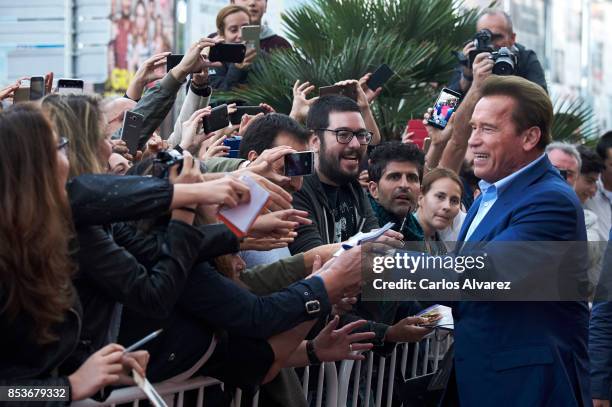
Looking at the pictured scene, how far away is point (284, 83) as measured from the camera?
911 centimetres

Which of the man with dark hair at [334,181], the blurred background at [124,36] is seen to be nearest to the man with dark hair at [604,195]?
the blurred background at [124,36]

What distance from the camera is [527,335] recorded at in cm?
419

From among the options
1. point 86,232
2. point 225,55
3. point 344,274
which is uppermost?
point 225,55

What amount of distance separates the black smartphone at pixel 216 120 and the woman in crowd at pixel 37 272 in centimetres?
276

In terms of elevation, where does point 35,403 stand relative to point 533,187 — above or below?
below

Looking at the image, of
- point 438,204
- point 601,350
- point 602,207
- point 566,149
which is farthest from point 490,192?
point 602,207

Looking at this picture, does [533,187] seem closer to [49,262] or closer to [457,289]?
[457,289]

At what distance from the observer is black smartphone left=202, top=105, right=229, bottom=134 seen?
19.5 feet

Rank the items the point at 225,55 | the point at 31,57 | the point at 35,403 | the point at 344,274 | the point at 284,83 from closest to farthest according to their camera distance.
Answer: the point at 35,403 → the point at 344,274 → the point at 225,55 → the point at 284,83 → the point at 31,57

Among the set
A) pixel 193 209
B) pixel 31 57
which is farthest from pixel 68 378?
pixel 31 57

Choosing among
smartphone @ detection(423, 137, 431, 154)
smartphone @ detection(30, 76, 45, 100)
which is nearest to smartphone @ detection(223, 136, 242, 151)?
smartphone @ detection(30, 76, 45, 100)

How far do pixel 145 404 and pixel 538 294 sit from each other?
1.54m

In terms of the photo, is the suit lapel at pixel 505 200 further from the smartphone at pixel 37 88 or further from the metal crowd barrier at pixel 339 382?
the smartphone at pixel 37 88

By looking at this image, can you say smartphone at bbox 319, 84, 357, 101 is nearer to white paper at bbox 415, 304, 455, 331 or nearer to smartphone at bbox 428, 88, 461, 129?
smartphone at bbox 428, 88, 461, 129
